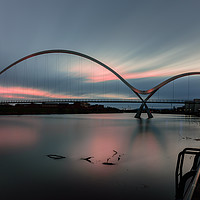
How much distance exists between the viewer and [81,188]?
5402 mm

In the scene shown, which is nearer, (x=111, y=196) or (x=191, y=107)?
(x=111, y=196)

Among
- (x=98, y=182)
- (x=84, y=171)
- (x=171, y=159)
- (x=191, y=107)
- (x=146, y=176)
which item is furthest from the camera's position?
(x=191, y=107)

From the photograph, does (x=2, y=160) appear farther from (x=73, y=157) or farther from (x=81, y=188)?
(x=81, y=188)

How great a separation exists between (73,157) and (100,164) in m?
2.02

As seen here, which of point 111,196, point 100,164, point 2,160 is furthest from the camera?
point 2,160

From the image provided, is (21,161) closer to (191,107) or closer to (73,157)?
(73,157)

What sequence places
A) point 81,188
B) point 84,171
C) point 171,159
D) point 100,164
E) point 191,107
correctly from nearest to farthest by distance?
point 81,188, point 84,171, point 100,164, point 171,159, point 191,107

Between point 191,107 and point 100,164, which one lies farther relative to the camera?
point 191,107

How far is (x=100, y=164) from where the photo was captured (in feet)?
26.4

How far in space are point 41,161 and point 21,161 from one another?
94 cm

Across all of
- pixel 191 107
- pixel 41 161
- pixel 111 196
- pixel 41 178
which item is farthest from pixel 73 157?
pixel 191 107

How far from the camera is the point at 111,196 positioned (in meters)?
4.84

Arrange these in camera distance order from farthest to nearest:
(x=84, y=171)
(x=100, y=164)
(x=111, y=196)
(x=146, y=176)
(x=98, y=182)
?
(x=100, y=164) < (x=84, y=171) < (x=146, y=176) < (x=98, y=182) < (x=111, y=196)

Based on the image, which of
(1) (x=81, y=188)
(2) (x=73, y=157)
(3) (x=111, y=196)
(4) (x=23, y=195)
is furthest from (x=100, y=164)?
(4) (x=23, y=195)
